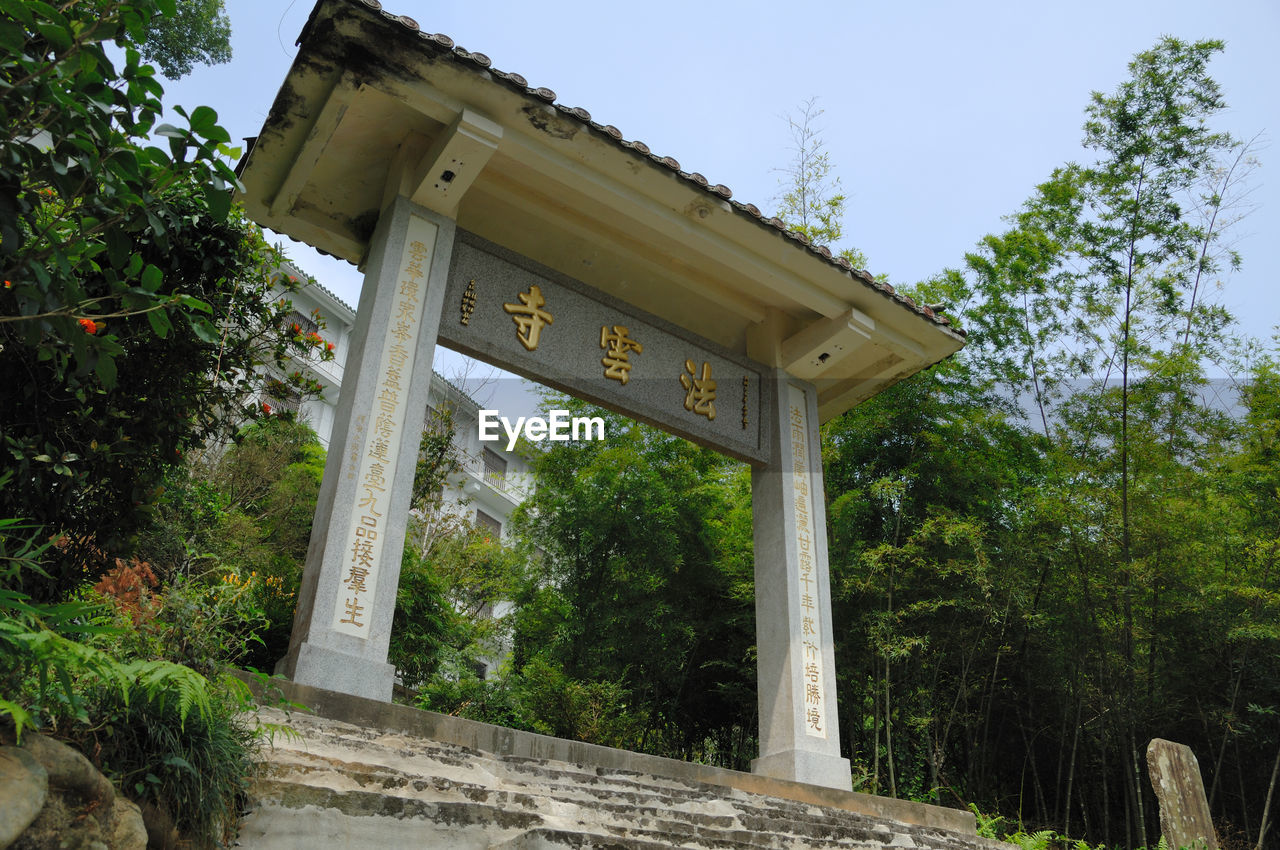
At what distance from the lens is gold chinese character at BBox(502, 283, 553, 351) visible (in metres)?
5.86

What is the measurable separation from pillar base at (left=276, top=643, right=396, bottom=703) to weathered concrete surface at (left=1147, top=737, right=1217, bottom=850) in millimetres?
4339

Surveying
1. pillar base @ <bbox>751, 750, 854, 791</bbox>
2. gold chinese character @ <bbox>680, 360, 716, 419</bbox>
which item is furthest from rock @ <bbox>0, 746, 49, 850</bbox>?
gold chinese character @ <bbox>680, 360, 716, 419</bbox>

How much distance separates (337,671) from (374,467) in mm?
1041

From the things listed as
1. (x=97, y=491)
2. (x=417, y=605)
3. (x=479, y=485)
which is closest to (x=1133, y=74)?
(x=417, y=605)

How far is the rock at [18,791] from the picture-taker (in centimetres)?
171

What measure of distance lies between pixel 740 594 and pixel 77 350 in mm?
6649

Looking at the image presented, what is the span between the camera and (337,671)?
4199mm

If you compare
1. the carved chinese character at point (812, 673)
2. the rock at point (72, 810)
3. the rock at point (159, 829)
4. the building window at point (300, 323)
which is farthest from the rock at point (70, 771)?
the carved chinese character at point (812, 673)

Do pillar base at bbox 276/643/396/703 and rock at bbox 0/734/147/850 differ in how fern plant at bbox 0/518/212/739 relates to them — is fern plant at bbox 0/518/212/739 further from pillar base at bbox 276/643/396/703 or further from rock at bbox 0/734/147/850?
pillar base at bbox 276/643/396/703

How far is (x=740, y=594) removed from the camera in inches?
326

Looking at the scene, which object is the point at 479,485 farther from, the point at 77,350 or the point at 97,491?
the point at 77,350

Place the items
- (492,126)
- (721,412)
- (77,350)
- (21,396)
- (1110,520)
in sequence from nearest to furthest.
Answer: (77,350) → (21,396) → (492,126) → (721,412) → (1110,520)

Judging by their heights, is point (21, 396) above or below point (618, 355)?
below

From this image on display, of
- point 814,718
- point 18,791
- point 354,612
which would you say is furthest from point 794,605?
point 18,791
